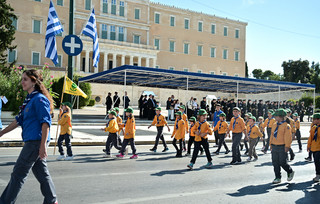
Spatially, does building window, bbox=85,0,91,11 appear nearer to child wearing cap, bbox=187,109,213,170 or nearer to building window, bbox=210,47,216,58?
building window, bbox=210,47,216,58

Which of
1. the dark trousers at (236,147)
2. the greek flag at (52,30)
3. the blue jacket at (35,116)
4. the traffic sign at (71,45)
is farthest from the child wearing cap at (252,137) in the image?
the greek flag at (52,30)

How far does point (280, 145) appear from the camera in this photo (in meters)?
7.20

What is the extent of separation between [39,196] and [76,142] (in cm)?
770

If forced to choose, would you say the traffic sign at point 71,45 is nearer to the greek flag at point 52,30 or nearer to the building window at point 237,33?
the greek flag at point 52,30

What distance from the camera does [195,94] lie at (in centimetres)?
5938

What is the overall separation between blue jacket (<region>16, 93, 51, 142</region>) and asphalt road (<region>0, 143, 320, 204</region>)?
4.68 ft

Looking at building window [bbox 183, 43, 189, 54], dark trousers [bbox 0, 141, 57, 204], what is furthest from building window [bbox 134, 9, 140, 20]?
dark trousers [bbox 0, 141, 57, 204]

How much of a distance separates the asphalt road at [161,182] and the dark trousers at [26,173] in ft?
2.97

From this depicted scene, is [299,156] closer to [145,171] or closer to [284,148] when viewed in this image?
[284,148]

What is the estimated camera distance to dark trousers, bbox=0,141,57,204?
4113mm

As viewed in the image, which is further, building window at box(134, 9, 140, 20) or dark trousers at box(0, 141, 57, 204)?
building window at box(134, 9, 140, 20)

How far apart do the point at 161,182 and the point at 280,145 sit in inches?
111

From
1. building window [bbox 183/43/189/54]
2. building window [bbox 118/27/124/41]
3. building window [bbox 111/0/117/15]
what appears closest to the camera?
building window [bbox 111/0/117/15]

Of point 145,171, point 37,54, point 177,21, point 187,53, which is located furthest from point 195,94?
point 145,171
